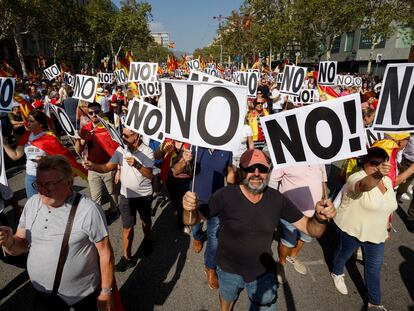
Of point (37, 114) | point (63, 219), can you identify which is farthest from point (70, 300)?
point (37, 114)

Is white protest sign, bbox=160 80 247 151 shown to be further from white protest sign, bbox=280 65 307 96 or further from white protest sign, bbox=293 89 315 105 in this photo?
white protest sign, bbox=293 89 315 105

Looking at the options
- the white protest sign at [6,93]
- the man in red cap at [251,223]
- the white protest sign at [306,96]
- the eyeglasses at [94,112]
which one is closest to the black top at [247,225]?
the man in red cap at [251,223]

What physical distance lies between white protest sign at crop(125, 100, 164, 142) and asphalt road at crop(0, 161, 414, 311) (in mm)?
1814

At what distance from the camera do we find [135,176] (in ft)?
12.6

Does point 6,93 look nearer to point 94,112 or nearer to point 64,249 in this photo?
point 94,112

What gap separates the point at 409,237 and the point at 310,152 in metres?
3.65

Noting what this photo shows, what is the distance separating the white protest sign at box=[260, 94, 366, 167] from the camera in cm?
240

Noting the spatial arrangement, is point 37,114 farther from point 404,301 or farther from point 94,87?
point 404,301

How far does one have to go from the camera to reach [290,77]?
7.98m

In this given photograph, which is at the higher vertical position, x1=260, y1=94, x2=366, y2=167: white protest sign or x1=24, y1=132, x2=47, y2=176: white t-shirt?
x1=260, y1=94, x2=366, y2=167: white protest sign

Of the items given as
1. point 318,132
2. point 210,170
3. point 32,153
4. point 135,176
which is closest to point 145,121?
point 135,176

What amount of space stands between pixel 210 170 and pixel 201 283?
1.47 m

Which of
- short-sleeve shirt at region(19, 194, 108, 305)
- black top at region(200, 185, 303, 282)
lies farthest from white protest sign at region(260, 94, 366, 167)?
short-sleeve shirt at region(19, 194, 108, 305)

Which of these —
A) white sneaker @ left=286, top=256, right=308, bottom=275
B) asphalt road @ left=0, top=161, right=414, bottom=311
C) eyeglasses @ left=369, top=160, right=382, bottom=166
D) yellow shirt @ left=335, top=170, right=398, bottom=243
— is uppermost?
eyeglasses @ left=369, top=160, right=382, bottom=166
